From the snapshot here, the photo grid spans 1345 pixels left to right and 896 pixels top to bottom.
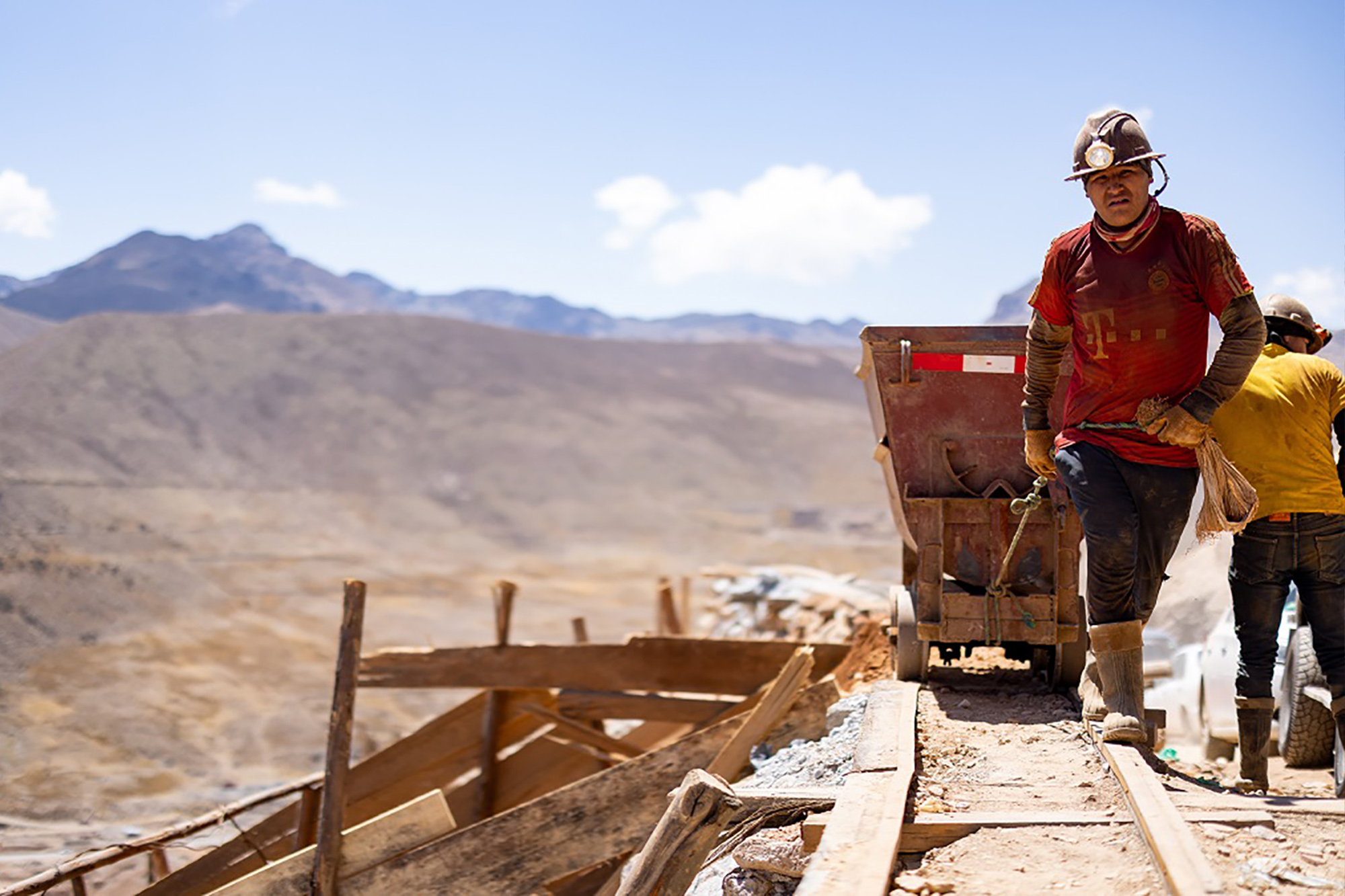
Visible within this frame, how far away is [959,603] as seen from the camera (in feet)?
17.3

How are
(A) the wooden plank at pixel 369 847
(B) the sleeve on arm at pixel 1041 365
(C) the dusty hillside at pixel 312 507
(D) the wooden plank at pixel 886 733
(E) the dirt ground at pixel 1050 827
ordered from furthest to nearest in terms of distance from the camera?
(C) the dusty hillside at pixel 312 507, (A) the wooden plank at pixel 369 847, (B) the sleeve on arm at pixel 1041 365, (D) the wooden plank at pixel 886 733, (E) the dirt ground at pixel 1050 827

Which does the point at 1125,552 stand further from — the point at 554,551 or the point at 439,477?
the point at 439,477

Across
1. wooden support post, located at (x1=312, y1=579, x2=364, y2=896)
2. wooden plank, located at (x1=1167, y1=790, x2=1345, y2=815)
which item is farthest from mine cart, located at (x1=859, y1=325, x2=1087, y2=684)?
wooden support post, located at (x1=312, y1=579, x2=364, y2=896)

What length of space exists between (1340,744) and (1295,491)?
1331 mm

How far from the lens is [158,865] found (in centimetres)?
731

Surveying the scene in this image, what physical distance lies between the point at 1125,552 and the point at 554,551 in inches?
1116

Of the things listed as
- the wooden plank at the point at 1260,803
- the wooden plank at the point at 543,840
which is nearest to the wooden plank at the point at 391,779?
the wooden plank at the point at 543,840

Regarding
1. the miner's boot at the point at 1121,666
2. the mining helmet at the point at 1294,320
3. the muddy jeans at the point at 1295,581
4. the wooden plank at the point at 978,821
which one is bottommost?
the wooden plank at the point at 978,821

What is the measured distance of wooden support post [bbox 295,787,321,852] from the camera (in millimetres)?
6605


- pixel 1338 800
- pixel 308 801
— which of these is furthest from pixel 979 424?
pixel 308 801

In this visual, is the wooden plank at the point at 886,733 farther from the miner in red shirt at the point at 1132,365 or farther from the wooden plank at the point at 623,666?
the wooden plank at the point at 623,666

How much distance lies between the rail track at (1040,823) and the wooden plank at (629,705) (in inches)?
125

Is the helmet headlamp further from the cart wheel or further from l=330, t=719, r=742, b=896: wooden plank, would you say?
l=330, t=719, r=742, b=896: wooden plank

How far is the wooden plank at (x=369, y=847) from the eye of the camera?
539cm
